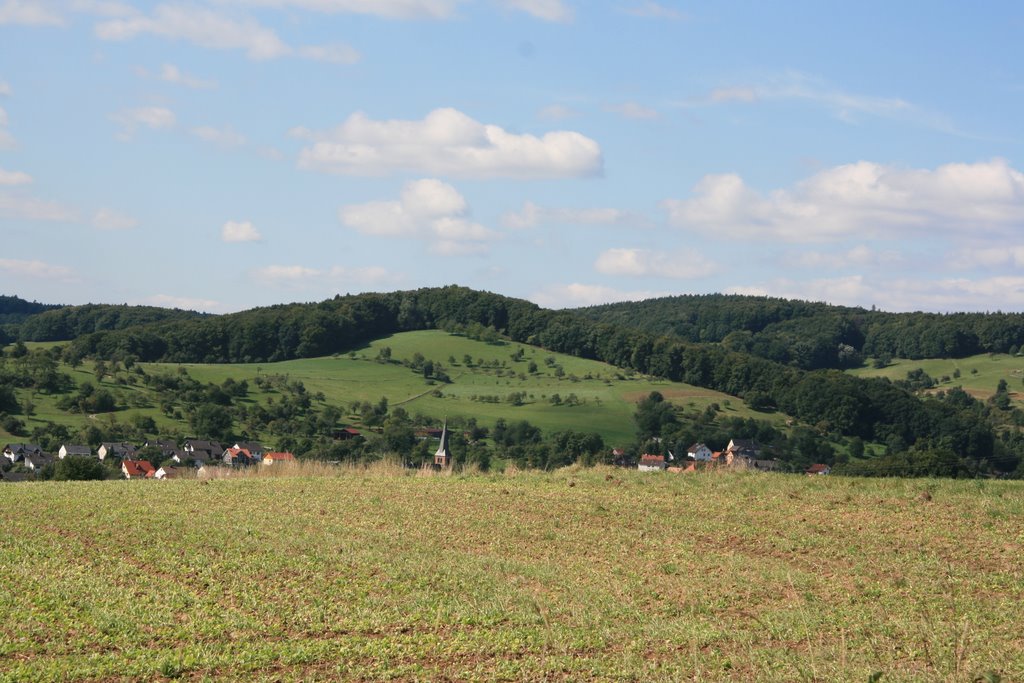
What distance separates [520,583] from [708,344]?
12757cm

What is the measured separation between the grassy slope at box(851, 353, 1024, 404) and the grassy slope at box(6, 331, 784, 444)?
33780mm

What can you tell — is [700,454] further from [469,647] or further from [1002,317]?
[1002,317]

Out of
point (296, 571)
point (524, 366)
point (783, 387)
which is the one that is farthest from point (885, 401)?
point (296, 571)

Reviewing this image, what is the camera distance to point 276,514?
71.6 feet

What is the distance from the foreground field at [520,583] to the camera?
11.8 metres

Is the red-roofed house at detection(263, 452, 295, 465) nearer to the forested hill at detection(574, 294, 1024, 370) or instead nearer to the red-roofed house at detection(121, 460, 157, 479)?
the red-roofed house at detection(121, 460, 157, 479)

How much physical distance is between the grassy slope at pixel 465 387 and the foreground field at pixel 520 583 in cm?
6089

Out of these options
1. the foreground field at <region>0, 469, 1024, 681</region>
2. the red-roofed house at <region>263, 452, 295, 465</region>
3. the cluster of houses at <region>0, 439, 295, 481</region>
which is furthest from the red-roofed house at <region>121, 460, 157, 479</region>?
the foreground field at <region>0, 469, 1024, 681</region>

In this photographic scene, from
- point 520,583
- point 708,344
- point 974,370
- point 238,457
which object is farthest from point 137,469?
point 974,370

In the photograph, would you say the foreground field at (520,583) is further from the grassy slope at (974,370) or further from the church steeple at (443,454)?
the grassy slope at (974,370)

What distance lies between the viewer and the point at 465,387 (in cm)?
11544

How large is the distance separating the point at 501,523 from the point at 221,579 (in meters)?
6.85

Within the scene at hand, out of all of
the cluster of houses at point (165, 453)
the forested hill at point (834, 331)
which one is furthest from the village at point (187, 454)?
the forested hill at point (834, 331)

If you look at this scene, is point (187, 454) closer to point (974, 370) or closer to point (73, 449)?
point (73, 449)
